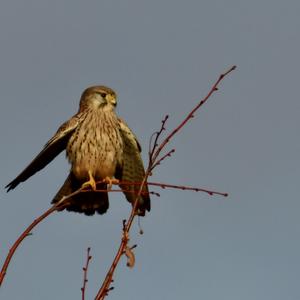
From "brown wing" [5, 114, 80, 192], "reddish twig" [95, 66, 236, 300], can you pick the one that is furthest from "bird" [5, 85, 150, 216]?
"reddish twig" [95, 66, 236, 300]

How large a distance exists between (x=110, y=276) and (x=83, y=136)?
4.21 m

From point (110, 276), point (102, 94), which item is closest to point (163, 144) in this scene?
point (110, 276)

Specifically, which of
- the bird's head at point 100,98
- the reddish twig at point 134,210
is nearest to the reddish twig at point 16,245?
the reddish twig at point 134,210

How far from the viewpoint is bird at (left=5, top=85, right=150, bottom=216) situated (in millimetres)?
6562

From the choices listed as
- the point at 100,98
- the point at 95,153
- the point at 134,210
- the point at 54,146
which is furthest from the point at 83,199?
the point at 134,210

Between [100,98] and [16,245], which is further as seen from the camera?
[100,98]

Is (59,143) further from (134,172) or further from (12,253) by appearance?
(12,253)

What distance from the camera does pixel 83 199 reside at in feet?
21.3

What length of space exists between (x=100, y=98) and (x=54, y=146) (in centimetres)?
73

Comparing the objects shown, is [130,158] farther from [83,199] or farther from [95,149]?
[83,199]

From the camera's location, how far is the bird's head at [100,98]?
23.5 ft

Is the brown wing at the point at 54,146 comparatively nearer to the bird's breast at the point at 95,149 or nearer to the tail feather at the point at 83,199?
the bird's breast at the point at 95,149

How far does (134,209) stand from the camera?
280 cm

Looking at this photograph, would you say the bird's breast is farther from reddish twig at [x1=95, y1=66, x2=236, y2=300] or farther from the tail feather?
reddish twig at [x1=95, y1=66, x2=236, y2=300]
